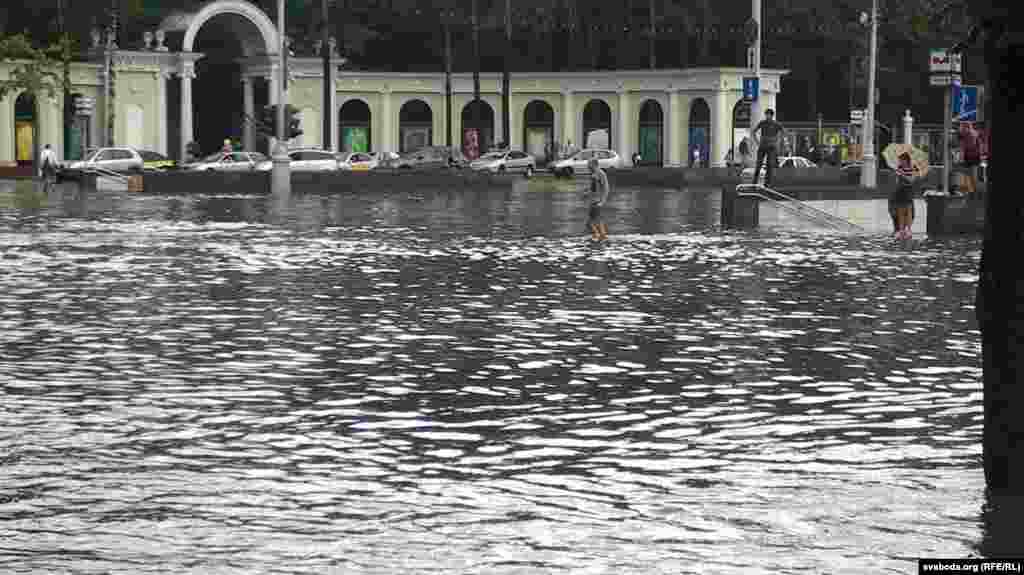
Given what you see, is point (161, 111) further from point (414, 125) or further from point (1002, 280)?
point (1002, 280)

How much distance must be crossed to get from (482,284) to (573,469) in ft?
41.4

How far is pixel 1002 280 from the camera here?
333 inches

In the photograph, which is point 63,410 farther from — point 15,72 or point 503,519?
point 15,72

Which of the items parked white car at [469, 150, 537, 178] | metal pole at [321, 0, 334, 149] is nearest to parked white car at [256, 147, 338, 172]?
metal pole at [321, 0, 334, 149]

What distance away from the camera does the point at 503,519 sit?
855 cm

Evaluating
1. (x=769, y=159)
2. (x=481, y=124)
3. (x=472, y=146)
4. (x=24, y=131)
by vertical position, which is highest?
(x=481, y=124)

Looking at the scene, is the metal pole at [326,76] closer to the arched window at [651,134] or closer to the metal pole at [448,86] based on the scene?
the metal pole at [448,86]

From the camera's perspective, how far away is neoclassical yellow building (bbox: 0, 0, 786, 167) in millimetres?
78812

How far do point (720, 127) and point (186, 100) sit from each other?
79.2 ft

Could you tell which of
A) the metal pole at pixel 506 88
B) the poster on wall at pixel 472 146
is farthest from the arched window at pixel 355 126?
the metal pole at pixel 506 88

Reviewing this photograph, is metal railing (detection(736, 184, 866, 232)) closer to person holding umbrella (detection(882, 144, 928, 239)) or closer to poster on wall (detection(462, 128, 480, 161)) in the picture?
person holding umbrella (detection(882, 144, 928, 239))

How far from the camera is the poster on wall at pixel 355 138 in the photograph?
91375mm

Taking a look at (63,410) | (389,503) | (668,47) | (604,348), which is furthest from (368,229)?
(668,47)

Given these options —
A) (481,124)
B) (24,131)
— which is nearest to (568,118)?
(481,124)
